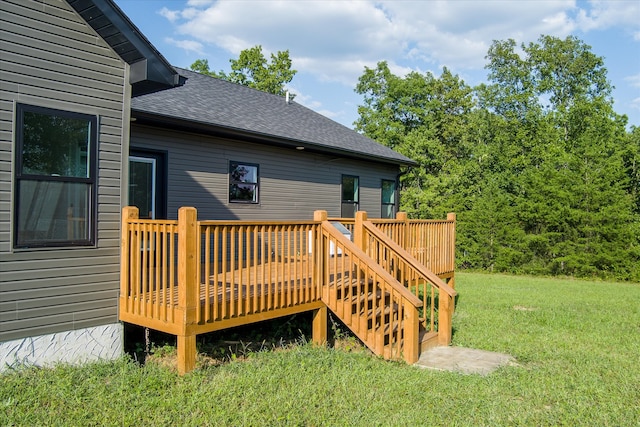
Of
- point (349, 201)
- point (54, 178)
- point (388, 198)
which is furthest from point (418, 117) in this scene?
point (54, 178)

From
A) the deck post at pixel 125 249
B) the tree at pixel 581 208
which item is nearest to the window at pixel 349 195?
the tree at pixel 581 208

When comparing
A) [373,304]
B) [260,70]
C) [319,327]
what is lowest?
[319,327]

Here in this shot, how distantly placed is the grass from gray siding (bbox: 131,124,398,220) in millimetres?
3584

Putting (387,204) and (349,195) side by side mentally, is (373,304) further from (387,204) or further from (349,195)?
(387,204)

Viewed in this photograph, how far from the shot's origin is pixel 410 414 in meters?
3.93

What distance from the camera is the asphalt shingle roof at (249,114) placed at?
8289mm

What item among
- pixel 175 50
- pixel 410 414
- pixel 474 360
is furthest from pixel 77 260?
pixel 175 50

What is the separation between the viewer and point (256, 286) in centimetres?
524

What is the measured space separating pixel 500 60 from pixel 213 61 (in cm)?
1761

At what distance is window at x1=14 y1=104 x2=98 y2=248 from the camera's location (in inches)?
185

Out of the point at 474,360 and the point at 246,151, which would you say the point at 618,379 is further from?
the point at 246,151

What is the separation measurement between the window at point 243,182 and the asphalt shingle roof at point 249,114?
776 millimetres

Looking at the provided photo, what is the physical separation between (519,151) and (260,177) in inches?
750

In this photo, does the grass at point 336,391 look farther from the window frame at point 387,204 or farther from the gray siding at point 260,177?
the window frame at point 387,204
